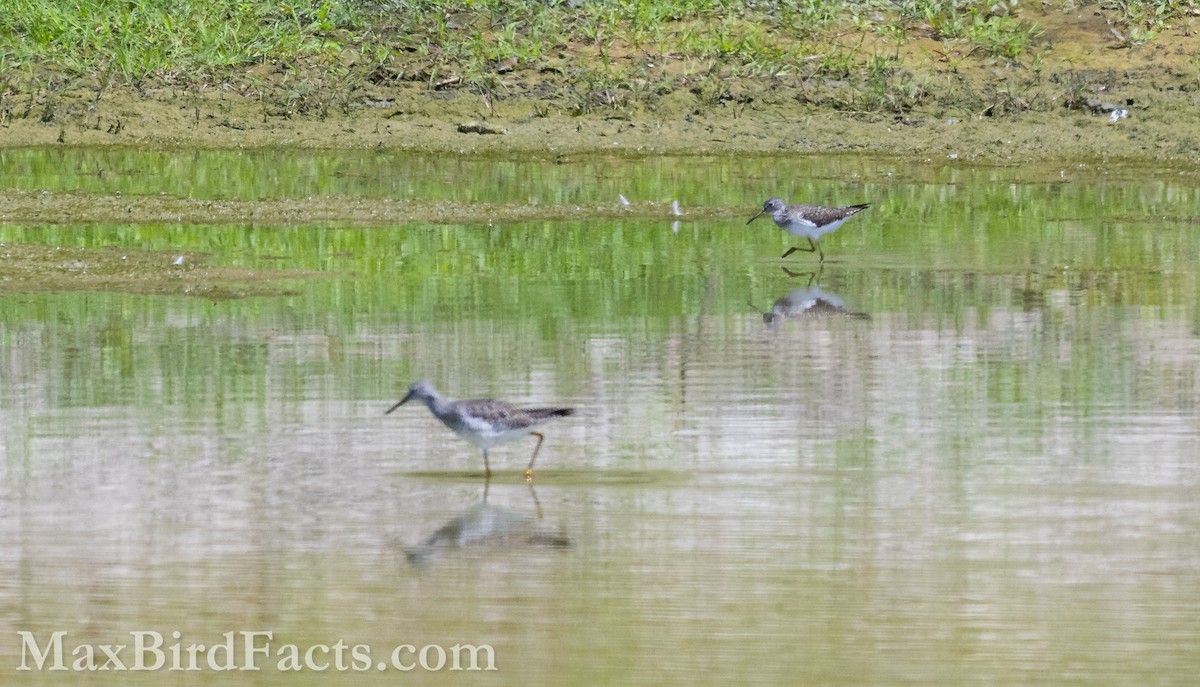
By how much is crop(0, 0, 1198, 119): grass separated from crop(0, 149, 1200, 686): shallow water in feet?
17.9

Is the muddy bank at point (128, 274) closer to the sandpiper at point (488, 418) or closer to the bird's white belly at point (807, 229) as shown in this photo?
the bird's white belly at point (807, 229)

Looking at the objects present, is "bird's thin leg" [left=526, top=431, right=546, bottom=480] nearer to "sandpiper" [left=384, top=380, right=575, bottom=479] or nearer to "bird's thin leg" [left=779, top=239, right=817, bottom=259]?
"sandpiper" [left=384, top=380, right=575, bottom=479]

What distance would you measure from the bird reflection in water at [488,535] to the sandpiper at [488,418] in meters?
0.44

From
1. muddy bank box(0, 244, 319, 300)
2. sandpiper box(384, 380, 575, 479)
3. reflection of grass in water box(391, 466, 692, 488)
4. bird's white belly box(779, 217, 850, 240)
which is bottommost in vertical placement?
reflection of grass in water box(391, 466, 692, 488)

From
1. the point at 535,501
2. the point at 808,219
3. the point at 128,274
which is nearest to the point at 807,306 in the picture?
the point at 808,219

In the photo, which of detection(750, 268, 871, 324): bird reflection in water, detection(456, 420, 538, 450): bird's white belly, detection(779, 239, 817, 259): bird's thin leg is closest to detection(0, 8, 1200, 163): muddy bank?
detection(779, 239, 817, 259): bird's thin leg

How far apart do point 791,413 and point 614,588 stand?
2.88 meters

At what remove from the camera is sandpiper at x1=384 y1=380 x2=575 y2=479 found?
8.55 m

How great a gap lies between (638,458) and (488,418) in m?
0.76

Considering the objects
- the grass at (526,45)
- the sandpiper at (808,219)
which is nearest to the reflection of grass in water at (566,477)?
the sandpiper at (808,219)

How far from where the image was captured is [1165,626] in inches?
263

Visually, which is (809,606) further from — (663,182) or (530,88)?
(530,88)

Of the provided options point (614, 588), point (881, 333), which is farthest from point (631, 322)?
point (614, 588)

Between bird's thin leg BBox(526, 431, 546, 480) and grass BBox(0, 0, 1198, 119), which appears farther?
grass BBox(0, 0, 1198, 119)
